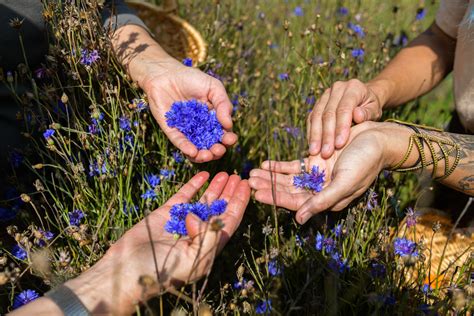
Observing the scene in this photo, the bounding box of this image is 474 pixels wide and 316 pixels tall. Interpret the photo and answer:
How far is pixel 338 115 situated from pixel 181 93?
0.65m

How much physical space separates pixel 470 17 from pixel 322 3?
7.78ft

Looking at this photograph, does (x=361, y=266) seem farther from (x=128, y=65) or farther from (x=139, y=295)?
(x=128, y=65)

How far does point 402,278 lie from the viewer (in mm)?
1646

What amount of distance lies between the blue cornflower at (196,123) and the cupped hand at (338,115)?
15.5 inches

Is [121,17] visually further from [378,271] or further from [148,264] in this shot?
[378,271]

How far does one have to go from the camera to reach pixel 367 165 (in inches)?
66.3

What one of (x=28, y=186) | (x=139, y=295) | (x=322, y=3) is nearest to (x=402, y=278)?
(x=139, y=295)

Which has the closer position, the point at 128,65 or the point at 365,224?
the point at 365,224

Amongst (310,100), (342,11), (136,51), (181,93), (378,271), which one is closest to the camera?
(378,271)

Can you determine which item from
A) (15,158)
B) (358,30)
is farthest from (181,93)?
(358,30)

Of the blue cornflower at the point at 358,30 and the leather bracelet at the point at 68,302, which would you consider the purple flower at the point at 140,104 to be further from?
the blue cornflower at the point at 358,30

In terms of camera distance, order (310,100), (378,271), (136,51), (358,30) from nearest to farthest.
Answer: (378,271)
(136,51)
(310,100)
(358,30)

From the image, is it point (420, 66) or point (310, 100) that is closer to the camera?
point (420, 66)

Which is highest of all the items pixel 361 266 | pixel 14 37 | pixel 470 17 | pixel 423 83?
pixel 470 17
